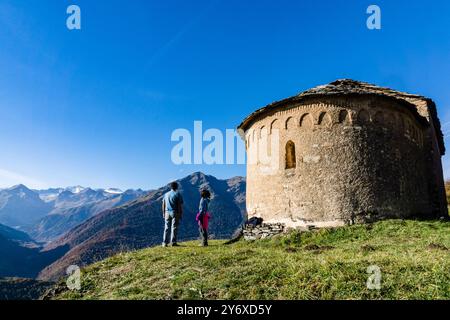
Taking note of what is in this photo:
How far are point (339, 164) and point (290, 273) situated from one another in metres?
7.00

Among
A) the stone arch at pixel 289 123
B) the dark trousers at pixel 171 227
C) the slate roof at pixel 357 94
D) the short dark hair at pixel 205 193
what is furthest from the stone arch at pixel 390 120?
the dark trousers at pixel 171 227

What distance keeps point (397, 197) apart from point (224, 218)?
422ft

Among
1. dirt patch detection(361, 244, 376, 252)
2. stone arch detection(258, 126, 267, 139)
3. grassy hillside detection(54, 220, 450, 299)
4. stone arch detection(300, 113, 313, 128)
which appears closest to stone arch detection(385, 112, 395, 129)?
stone arch detection(300, 113, 313, 128)

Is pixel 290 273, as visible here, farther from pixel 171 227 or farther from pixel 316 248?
pixel 171 227

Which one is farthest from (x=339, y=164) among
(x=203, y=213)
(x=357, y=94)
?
(x=203, y=213)

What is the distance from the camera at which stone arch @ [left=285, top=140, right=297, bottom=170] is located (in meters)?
13.0

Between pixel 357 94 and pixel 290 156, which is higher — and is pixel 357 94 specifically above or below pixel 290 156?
above

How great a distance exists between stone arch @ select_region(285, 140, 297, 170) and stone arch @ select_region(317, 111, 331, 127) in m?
1.40

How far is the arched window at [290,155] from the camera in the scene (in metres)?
13.0

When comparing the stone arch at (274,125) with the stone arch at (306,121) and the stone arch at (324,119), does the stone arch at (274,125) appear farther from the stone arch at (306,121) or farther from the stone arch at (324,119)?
the stone arch at (324,119)

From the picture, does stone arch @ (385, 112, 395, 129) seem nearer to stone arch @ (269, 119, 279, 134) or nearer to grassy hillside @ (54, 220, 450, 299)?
stone arch @ (269, 119, 279, 134)

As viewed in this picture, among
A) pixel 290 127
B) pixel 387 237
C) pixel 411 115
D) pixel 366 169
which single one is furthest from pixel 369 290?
pixel 411 115

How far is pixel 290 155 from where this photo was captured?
13109mm
